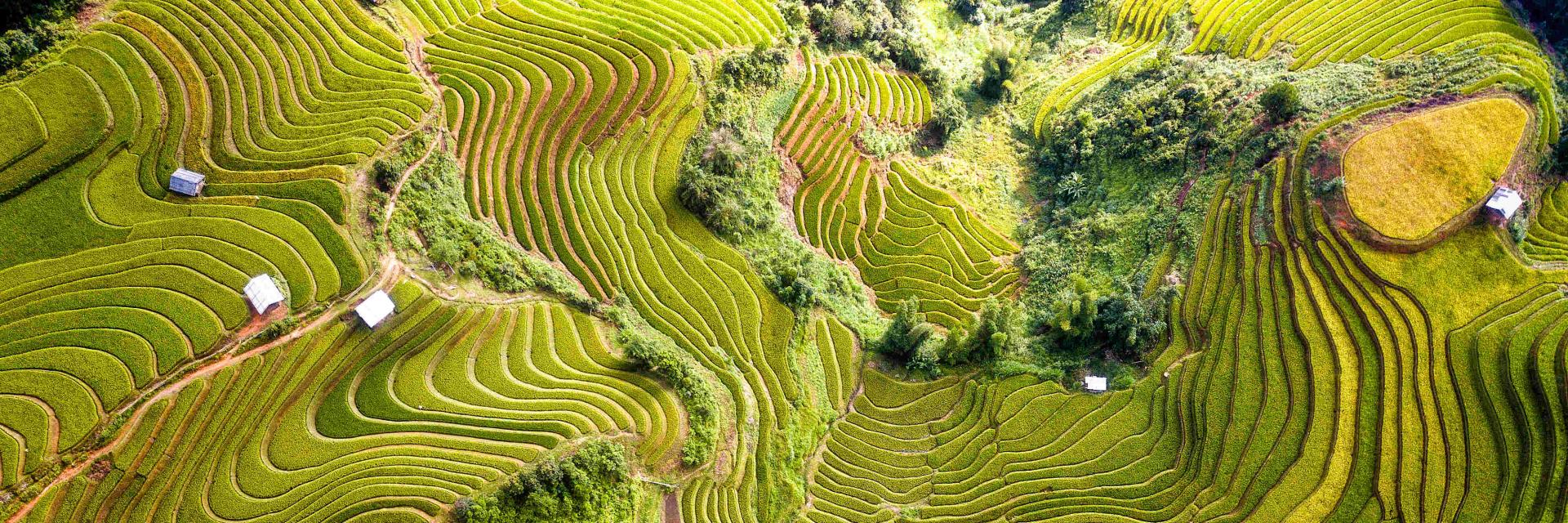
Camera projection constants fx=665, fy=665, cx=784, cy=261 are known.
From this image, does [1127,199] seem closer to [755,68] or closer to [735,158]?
[735,158]

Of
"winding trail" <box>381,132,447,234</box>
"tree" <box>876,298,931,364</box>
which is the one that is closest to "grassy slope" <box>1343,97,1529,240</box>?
"tree" <box>876,298,931,364</box>

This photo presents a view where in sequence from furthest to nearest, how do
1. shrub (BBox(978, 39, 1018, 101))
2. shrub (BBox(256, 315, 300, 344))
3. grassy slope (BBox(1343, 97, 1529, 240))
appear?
shrub (BBox(978, 39, 1018, 101)) → grassy slope (BBox(1343, 97, 1529, 240)) → shrub (BBox(256, 315, 300, 344))

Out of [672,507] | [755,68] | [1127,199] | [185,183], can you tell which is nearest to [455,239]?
[185,183]

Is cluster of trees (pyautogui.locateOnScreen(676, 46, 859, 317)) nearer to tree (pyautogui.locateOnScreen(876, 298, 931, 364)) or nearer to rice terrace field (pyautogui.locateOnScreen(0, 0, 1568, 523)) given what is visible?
rice terrace field (pyautogui.locateOnScreen(0, 0, 1568, 523))

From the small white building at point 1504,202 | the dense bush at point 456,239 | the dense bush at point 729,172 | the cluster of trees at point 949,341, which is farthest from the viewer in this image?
the dense bush at point 729,172

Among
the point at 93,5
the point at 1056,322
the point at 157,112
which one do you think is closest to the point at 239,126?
the point at 157,112

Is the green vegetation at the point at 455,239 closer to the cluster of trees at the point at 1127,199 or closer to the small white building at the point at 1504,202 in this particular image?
the cluster of trees at the point at 1127,199

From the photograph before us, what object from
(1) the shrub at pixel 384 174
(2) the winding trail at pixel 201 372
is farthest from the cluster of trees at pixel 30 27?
(2) the winding trail at pixel 201 372
